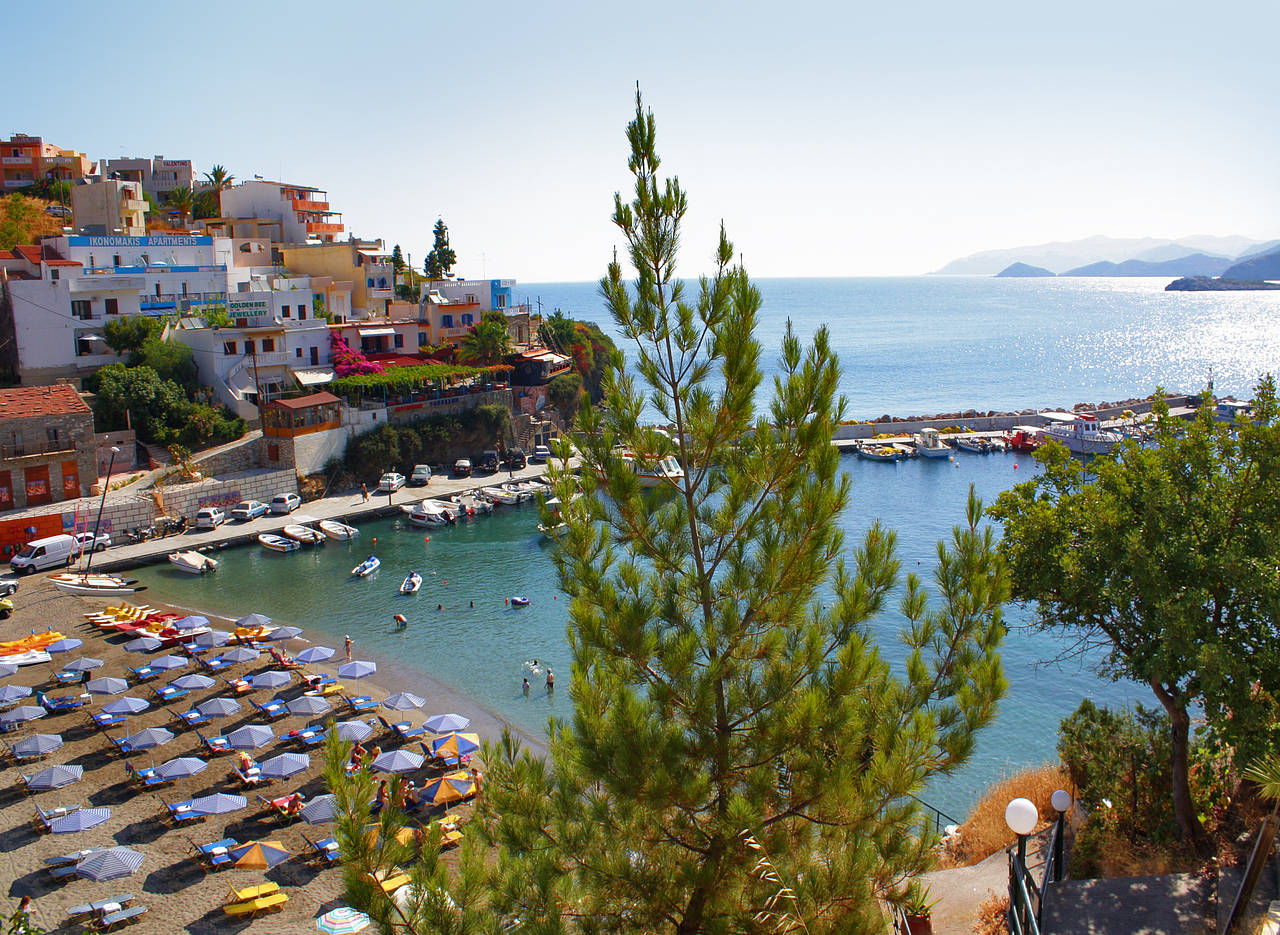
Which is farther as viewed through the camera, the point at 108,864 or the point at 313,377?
the point at 313,377

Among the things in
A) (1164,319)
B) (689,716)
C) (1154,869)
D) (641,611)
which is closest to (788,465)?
(641,611)

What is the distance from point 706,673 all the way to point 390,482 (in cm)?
3678

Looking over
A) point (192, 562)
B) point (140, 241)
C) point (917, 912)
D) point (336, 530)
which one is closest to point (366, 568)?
point (336, 530)

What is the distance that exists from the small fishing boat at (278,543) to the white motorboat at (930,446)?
121 ft

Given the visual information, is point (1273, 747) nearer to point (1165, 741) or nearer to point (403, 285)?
point (1165, 741)

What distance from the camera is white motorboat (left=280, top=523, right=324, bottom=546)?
3547 cm

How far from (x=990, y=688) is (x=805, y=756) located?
214cm

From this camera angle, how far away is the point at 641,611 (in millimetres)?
7438

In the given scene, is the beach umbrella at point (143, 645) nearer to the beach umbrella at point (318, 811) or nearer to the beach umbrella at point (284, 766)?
the beach umbrella at point (284, 766)

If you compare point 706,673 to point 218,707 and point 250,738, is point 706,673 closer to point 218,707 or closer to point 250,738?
point 250,738

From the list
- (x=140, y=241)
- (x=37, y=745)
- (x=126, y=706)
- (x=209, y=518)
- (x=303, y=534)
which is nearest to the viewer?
(x=37, y=745)

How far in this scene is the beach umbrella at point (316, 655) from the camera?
23.1 meters

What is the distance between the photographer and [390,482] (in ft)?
138

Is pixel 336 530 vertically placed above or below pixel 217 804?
above
